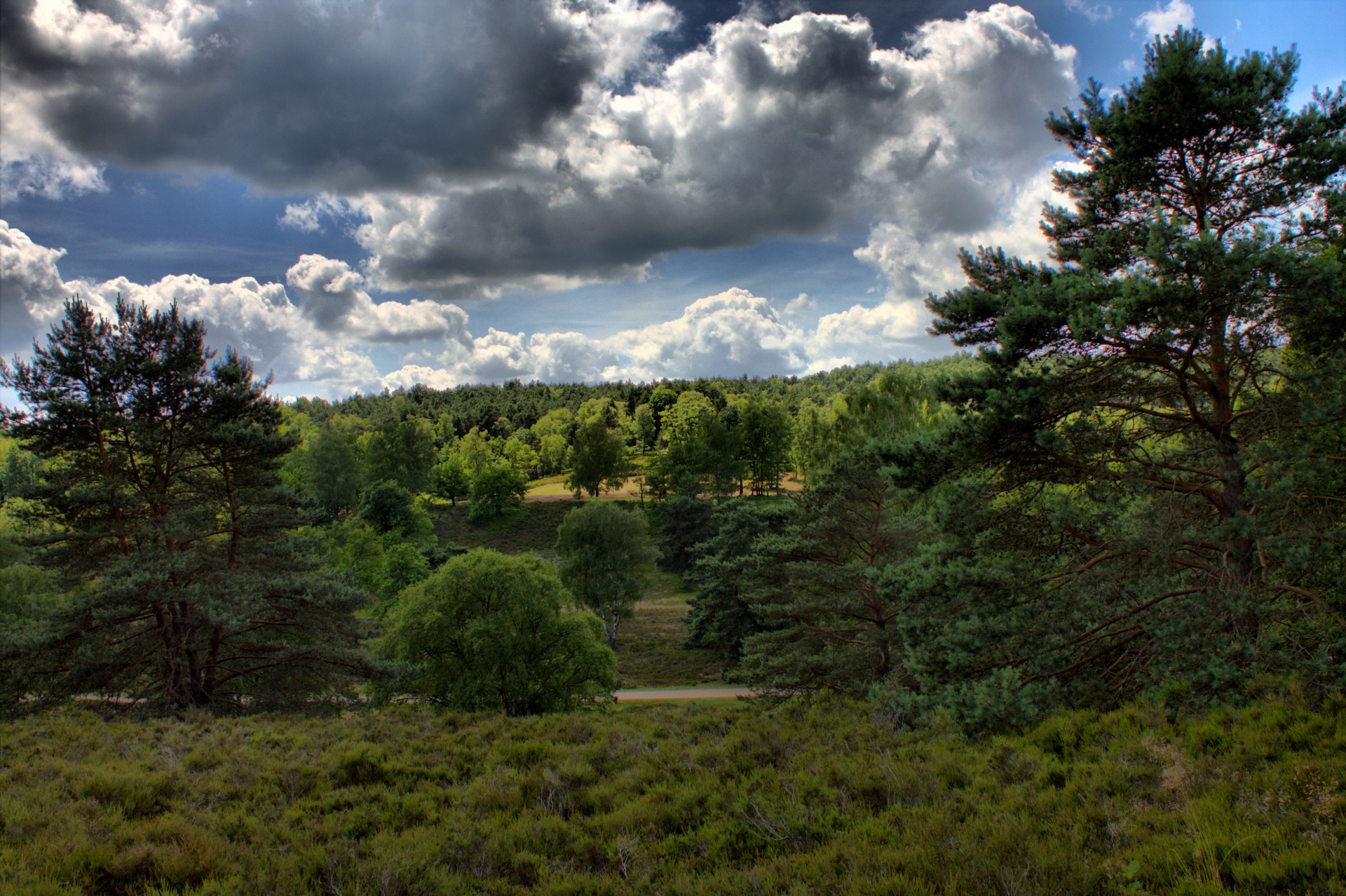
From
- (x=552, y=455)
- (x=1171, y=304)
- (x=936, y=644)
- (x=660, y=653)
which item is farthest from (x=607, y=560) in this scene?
(x=552, y=455)

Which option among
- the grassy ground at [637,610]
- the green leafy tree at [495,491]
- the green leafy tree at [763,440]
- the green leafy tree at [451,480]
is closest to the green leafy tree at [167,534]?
the grassy ground at [637,610]

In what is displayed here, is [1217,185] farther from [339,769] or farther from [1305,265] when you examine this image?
[339,769]

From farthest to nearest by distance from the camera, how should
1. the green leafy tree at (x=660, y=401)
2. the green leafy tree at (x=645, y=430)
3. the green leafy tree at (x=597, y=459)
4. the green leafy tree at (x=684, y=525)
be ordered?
the green leafy tree at (x=660, y=401) → the green leafy tree at (x=645, y=430) → the green leafy tree at (x=597, y=459) → the green leafy tree at (x=684, y=525)

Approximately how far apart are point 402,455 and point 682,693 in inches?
2032

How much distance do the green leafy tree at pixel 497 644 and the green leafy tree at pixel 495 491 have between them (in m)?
45.8

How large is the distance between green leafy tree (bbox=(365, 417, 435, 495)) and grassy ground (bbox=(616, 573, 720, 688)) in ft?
108

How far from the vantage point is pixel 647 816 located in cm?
657

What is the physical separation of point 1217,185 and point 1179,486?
14.9 feet

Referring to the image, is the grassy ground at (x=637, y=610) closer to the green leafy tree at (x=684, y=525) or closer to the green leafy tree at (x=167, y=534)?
the green leafy tree at (x=684, y=525)

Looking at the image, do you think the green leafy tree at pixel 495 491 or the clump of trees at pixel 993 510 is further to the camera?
the green leafy tree at pixel 495 491

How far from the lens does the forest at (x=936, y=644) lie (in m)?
5.23

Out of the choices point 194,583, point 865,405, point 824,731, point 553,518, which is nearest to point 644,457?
point 553,518

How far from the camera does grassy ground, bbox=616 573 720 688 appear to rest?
3067 centimetres

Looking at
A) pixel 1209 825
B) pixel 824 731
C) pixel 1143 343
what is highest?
pixel 1143 343
